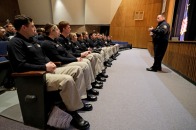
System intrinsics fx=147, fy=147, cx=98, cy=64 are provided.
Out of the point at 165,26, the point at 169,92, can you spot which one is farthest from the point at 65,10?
the point at 169,92

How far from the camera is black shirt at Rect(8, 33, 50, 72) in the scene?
1327 millimetres

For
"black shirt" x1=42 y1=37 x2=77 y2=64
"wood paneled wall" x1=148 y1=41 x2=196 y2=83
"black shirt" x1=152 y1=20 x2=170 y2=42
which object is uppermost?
"black shirt" x1=152 y1=20 x2=170 y2=42

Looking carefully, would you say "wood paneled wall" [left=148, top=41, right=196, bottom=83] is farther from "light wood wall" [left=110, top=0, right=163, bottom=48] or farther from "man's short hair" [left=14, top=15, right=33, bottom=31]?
"light wood wall" [left=110, top=0, right=163, bottom=48]

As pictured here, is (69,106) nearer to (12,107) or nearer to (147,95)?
(12,107)

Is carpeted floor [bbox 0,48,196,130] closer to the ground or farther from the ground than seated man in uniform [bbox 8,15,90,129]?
closer to the ground

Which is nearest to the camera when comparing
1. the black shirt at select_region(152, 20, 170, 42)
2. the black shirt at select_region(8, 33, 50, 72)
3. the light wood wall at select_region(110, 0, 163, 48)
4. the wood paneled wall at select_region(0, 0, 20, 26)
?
the black shirt at select_region(8, 33, 50, 72)

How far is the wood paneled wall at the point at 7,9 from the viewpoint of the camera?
10148 millimetres

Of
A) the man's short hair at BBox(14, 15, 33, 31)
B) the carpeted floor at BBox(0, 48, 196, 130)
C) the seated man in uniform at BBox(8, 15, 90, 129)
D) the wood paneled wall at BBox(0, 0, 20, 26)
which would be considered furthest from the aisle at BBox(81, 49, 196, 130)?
the wood paneled wall at BBox(0, 0, 20, 26)

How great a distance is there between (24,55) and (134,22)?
9637 mm

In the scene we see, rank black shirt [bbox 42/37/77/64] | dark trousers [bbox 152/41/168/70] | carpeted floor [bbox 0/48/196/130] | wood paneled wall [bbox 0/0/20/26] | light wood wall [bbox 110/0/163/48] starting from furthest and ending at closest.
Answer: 1. wood paneled wall [bbox 0/0/20/26]
2. light wood wall [bbox 110/0/163/48]
3. dark trousers [bbox 152/41/168/70]
4. black shirt [bbox 42/37/77/64]
5. carpeted floor [bbox 0/48/196/130]

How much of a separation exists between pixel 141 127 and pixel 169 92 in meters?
1.19

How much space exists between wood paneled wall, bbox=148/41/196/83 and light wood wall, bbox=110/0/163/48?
5.88 metres

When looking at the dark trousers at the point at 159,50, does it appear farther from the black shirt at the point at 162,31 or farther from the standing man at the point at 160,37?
the black shirt at the point at 162,31

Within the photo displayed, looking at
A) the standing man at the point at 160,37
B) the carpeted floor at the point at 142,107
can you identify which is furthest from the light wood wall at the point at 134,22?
the carpeted floor at the point at 142,107
